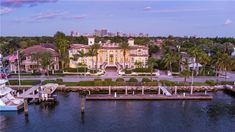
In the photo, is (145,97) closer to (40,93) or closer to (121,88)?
(121,88)

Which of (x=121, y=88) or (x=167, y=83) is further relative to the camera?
(x=167, y=83)

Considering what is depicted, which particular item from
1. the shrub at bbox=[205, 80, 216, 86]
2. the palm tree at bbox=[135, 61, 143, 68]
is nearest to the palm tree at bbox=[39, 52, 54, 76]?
the palm tree at bbox=[135, 61, 143, 68]

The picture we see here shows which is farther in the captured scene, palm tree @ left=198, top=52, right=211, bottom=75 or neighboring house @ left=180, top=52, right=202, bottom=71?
neighboring house @ left=180, top=52, right=202, bottom=71

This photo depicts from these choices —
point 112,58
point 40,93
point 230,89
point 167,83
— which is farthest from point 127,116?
point 112,58

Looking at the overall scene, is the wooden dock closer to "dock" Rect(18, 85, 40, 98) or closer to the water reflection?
the water reflection

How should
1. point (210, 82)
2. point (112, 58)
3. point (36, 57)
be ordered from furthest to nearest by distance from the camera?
point (112, 58), point (36, 57), point (210, 82)

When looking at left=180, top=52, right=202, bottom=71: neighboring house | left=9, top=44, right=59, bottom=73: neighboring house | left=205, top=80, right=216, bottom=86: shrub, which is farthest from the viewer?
left=9, top=44, right=59, bottom=73: neighboring house

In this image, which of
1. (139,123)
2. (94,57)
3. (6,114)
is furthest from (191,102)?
(94,57)

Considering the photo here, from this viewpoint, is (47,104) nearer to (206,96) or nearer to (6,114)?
(6,114)

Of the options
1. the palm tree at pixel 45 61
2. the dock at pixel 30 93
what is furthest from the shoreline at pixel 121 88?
the palm tree at pixel 45 61
